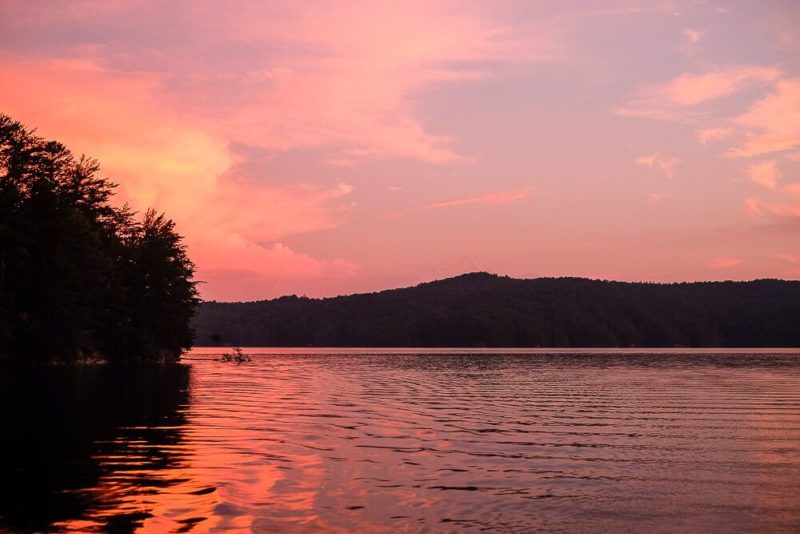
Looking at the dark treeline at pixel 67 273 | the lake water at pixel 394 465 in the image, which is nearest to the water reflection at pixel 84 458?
the lake water at pixel 394 465

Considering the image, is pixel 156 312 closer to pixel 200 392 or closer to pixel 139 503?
pixel 200 392

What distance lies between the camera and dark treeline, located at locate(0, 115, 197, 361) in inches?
3177

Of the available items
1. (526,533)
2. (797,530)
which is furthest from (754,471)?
(526,533)

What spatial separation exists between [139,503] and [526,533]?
7.21 m

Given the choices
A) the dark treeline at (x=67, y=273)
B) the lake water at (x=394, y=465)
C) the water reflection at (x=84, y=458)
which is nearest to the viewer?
the water reflection at (x=84, y=458)

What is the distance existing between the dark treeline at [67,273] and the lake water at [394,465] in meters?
44.6

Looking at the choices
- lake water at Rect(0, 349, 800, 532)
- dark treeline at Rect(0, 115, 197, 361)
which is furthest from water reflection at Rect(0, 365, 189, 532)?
dark treeline at Rect(0, 115, 197, 361)

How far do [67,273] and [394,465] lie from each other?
243ft

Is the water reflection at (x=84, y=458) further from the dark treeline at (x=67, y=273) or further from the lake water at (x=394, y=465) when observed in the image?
the dark treeline at (x=67, y=273)

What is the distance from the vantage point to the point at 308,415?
33.9 metres

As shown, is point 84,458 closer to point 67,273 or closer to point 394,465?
point 394,465

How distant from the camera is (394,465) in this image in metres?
20.2

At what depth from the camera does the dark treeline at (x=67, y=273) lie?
80.7 m

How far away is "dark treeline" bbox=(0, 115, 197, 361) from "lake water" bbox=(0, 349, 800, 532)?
4465cm
